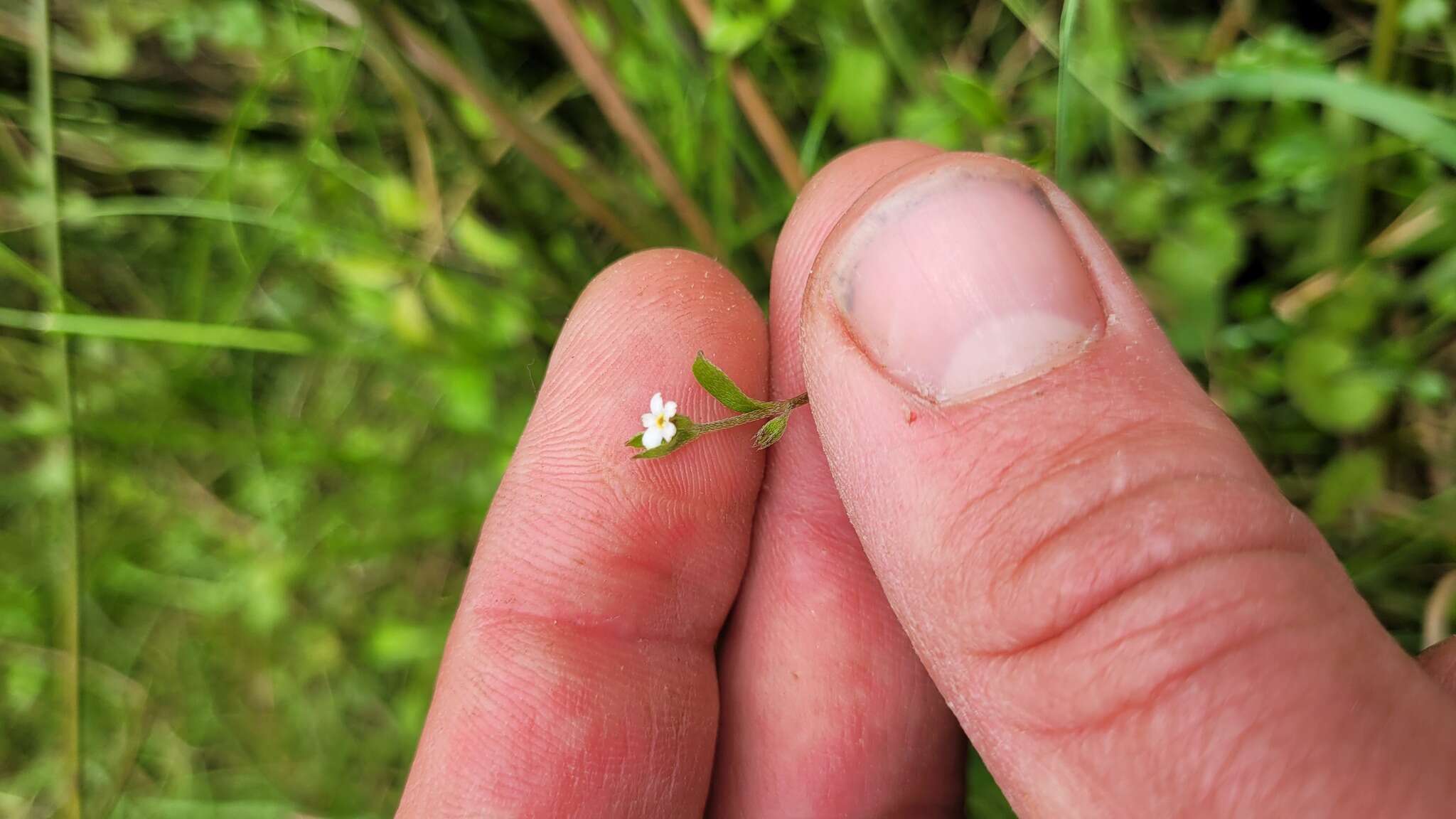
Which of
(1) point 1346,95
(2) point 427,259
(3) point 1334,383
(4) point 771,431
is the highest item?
(2) point 427,259

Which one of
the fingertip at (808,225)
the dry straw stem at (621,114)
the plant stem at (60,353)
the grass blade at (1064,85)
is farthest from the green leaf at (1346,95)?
the plant stem at (60,353)

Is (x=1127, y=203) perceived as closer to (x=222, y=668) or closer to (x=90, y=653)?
(x=222, y=668)

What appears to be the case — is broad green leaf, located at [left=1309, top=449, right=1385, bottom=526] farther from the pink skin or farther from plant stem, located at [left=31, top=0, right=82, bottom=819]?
plant stem, located at [left=31, top=0, right=82, bottom=819]

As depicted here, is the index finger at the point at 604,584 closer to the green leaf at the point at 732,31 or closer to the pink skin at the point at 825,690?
the pink skin at the point at 825,690

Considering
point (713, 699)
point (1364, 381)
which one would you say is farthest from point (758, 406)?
point (1364, 381)

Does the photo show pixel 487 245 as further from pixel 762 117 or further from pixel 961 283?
pixel 961 283

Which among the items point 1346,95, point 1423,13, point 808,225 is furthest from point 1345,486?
point 808,225
